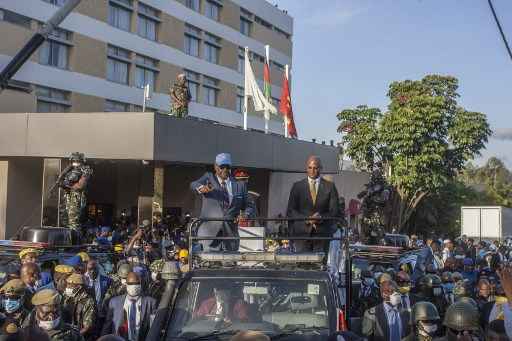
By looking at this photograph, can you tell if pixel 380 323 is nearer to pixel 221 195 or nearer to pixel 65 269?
pixel 221 195

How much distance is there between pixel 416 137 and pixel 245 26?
1815 centimetres

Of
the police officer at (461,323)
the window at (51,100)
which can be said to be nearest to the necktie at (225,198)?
the police officer at (461,323)

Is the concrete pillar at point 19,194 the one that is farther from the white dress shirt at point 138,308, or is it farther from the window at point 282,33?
the window at point 282,33

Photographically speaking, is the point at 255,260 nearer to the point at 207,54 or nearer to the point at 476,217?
the point at 476,217

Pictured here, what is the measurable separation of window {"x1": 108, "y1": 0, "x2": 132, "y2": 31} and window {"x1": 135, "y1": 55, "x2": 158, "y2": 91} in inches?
74.6

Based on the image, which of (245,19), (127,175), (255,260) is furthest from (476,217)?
(255,260)

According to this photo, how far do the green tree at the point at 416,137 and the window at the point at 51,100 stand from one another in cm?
1336

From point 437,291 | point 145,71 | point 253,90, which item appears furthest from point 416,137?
point 437,291

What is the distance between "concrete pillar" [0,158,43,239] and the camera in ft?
79.8

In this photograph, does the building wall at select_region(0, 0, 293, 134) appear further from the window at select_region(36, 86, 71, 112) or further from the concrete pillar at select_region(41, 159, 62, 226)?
the concrete pillar at select_region(41, 159, 62, 226)

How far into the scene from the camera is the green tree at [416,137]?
34781mm

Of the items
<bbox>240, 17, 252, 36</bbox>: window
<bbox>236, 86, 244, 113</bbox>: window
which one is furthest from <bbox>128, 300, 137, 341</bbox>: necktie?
<bbox>240, 17, 252, 36</bbox>: window

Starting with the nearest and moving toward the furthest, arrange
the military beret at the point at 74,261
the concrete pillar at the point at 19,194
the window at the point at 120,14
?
the military beret at the point at 74,261 → the concrete pillar at the point at 19,194 → the window at the point at 120,14

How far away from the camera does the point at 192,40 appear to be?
43.2m
